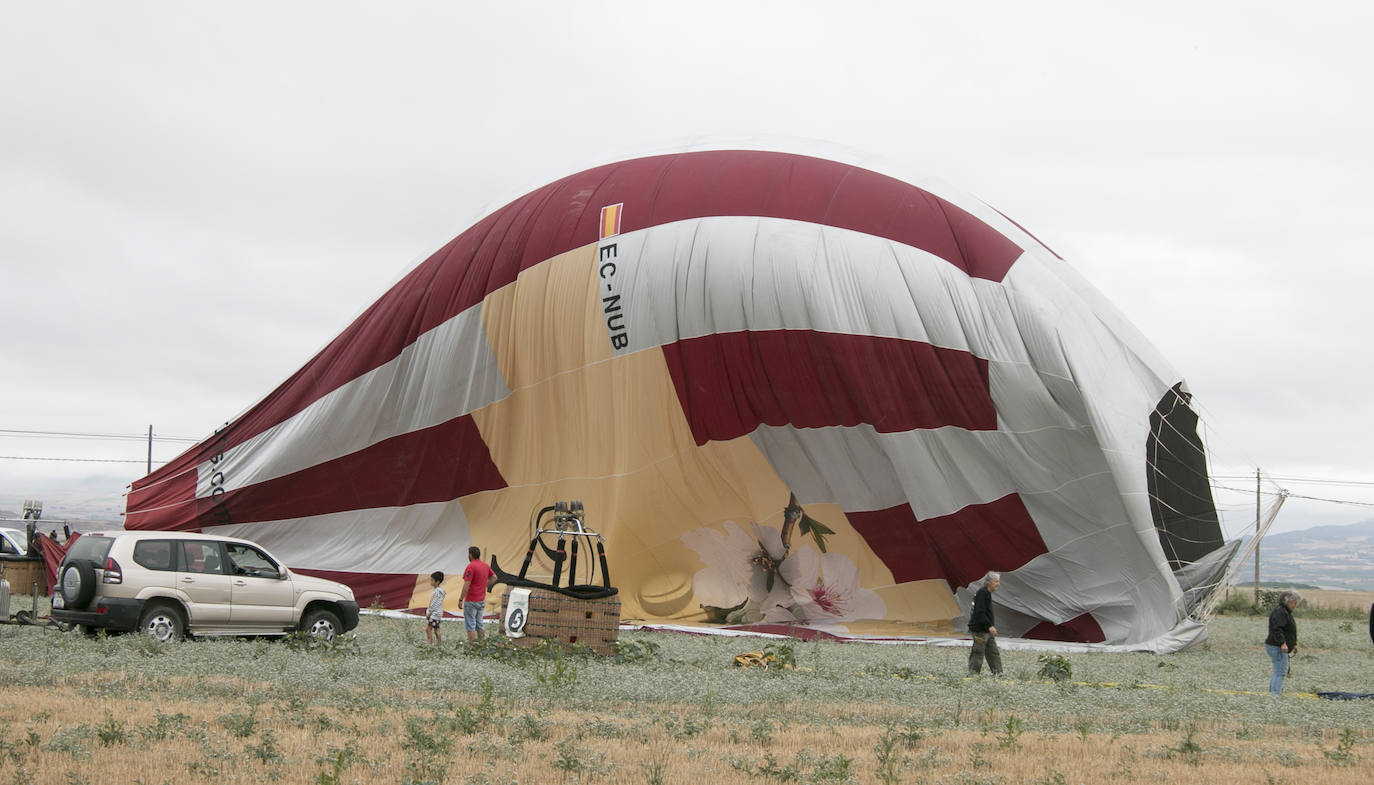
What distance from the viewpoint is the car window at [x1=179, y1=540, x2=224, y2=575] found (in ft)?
47.9

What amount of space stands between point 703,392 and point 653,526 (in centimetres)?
228

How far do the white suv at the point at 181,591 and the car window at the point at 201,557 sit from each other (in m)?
0.01

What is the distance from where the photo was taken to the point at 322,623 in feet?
51.0

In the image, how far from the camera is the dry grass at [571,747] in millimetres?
7211

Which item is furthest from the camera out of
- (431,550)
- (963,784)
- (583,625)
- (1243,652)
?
(431,550)

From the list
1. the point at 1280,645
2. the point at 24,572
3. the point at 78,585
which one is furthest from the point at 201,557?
the point at 1280,645

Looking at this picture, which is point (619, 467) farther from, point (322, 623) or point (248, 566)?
point (248, 566)

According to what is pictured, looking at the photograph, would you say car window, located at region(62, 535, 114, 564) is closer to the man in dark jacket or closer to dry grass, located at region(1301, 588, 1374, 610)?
the man in dark jacket

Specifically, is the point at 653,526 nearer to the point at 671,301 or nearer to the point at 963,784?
the point at 671,301

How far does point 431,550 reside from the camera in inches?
835

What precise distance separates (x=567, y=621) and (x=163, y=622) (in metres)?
4.60

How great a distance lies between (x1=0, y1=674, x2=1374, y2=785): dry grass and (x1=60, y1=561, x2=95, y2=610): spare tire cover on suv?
4.04 metres

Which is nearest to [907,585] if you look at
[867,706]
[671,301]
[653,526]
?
[653,526]

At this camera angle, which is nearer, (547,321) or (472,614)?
(472,614)
